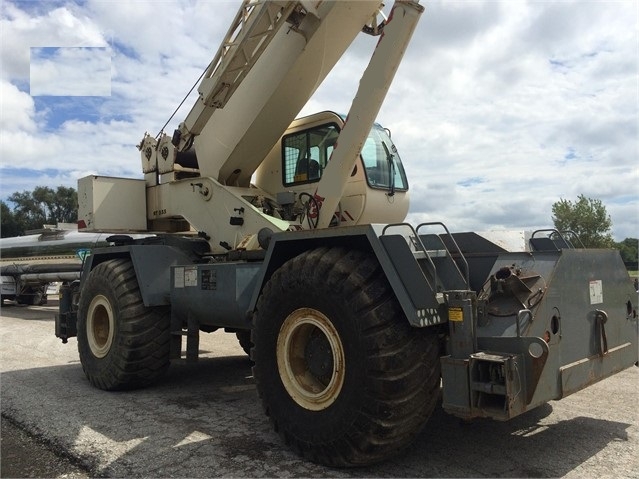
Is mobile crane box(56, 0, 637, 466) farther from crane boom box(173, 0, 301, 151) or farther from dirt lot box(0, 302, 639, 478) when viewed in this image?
dirt lot box(0, 302, 639, 478)

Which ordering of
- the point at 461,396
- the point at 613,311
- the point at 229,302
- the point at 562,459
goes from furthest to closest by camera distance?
the point at 229,302 < the point at 613,311 < the point at 562,459 < the point at 461,396

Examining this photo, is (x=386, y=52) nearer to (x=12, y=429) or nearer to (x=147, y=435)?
(x=147, y=435)

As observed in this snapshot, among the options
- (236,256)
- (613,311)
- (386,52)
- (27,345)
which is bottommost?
(27,345)

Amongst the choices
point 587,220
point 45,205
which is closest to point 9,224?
point 45,205

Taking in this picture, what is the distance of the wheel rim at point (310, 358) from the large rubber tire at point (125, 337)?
8.93ft

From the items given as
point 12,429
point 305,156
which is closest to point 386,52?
point 305,156

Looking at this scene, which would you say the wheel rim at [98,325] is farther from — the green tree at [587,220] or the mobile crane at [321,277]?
the green tree at [587,220]

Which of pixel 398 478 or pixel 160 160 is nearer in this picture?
pixel 398 478

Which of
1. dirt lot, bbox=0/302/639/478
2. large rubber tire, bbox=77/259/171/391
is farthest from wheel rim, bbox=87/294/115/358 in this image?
dirt lot, bbox=0/302/639/478

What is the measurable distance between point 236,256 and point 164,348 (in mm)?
1625

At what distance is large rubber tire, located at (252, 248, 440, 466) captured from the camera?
3.74 meters

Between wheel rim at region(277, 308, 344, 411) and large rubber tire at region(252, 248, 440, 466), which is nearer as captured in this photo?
large rubber tire at region(252, 248, 440, 466)

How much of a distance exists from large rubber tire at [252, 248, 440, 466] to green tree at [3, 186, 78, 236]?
74.0m

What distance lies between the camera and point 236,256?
6164mm
